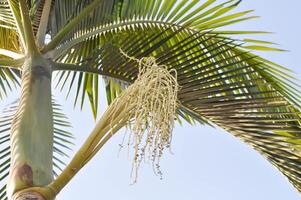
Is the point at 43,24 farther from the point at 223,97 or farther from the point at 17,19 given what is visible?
the point at 223,97

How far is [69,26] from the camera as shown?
3629mm

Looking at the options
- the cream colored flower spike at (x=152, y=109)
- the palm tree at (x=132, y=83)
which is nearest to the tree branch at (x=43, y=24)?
the palm tree at (x=132, y=83)

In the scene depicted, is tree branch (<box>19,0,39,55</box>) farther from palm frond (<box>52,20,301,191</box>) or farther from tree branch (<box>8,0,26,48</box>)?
palm frond (<box>52,20,301,191</box>)

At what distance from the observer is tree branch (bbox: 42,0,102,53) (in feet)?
11.6

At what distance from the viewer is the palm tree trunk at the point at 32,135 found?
8.81 ft

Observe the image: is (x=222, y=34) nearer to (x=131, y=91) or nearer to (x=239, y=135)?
(x=239, y=135)

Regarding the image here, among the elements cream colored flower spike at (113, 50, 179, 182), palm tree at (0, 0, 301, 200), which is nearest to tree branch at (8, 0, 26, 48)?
palm tree at (0, 0, 301, 200)

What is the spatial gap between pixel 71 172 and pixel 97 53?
42.6 inches

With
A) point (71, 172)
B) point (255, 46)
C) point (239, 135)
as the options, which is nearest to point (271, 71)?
point (255, 46)

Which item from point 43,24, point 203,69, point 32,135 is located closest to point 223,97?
point 203,69

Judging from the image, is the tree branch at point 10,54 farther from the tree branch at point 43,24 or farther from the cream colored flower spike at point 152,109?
the cream colored flower spike at point 152,109

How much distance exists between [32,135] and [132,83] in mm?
835

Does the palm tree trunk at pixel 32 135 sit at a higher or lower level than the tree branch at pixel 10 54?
lower

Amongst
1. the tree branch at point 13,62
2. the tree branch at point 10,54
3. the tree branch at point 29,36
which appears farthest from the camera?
the tree branch at point 10,54
